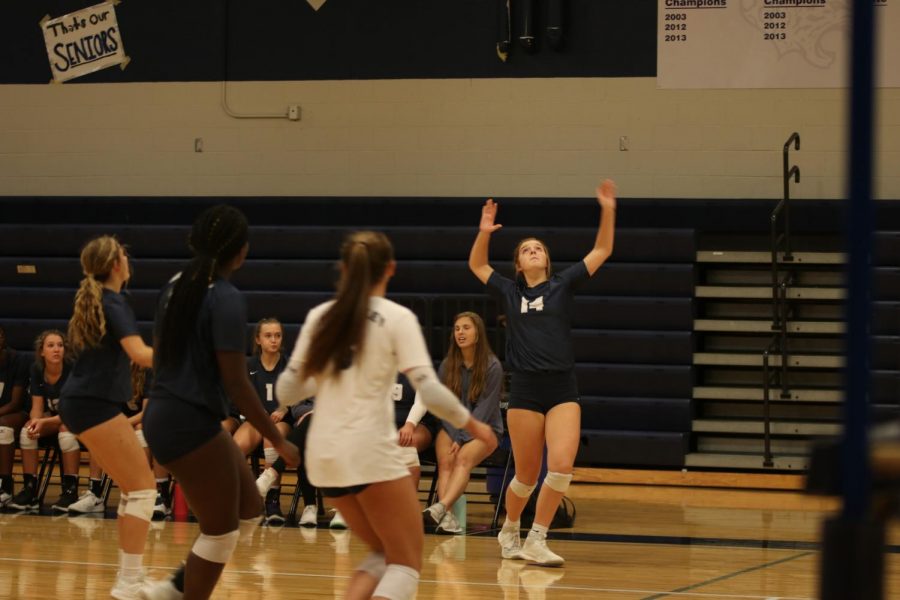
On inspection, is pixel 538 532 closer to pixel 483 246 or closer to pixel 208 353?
pixel 483 246

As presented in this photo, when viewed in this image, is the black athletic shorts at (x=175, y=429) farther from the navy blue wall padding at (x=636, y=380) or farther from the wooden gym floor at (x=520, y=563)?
the navy blue wall padding at (x=636, y=380)

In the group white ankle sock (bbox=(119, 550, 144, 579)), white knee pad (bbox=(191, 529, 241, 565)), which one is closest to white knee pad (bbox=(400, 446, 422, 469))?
white ankle sock (bbox=(119, 550, 144, 579))

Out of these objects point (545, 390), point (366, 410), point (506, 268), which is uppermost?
point (506, 268)

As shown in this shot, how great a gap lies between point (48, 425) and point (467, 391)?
281 cm

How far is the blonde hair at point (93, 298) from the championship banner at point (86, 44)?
7.93 meters

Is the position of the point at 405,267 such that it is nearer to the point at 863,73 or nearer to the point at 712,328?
the point at 712,328

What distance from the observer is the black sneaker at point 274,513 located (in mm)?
7746

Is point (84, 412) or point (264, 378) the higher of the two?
point (84, 412)

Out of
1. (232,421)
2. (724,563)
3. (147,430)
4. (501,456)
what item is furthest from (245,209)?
(147,430)

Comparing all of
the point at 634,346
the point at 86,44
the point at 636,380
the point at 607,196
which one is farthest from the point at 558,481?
the point at 86,44

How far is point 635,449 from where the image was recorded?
994 cm

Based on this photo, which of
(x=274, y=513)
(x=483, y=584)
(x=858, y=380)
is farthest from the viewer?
(x=274, y=513)

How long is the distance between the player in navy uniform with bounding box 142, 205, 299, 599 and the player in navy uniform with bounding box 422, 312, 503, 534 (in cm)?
366

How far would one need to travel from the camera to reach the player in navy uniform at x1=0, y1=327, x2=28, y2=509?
8547 millimetres
